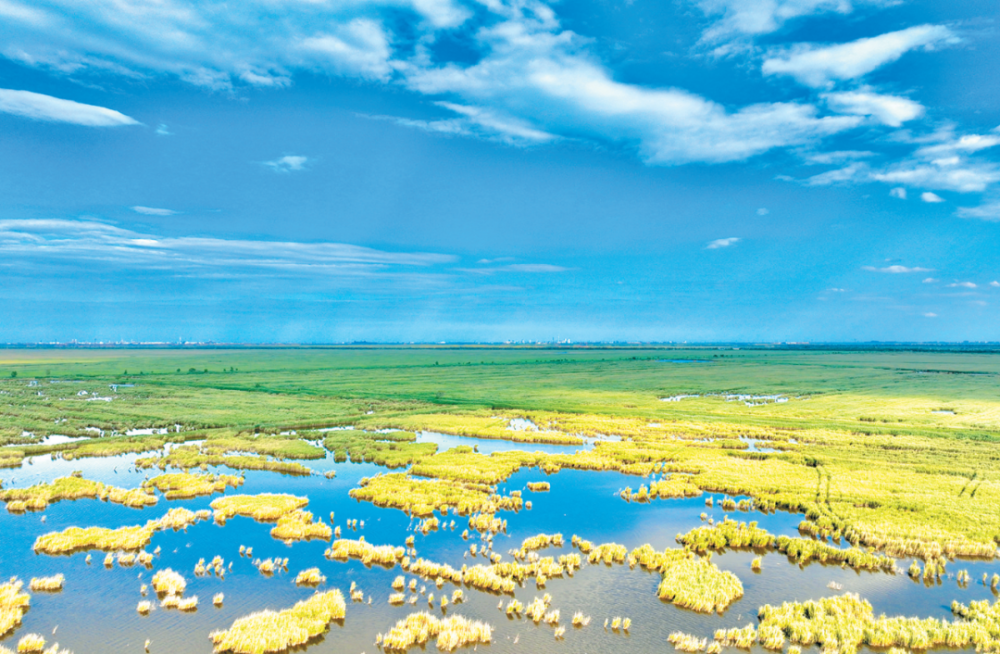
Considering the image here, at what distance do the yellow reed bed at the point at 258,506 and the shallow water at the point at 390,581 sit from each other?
2.42ft

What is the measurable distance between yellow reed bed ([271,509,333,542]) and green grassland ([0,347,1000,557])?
9094mm

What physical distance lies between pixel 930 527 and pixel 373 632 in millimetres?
22100

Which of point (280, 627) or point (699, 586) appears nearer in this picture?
point (280, 627)

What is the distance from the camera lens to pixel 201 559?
1880 cm

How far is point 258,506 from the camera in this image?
25.0 m

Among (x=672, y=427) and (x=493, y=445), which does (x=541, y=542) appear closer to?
(x=493, y=445)

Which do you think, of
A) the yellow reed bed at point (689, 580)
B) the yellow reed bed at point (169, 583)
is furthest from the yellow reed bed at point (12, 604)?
the yellow reed bed at point (689, 580)

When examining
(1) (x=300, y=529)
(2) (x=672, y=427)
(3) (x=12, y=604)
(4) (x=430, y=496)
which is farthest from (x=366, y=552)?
(2) (x=672, y=427)

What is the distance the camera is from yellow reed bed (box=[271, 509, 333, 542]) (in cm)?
2183

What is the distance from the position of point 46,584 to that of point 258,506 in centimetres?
826

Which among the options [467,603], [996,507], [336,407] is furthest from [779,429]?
[336,407]

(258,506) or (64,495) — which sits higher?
(258,506)

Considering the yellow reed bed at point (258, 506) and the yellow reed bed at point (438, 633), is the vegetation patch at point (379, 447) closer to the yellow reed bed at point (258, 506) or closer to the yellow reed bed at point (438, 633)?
the yellow reed bed at point (258, 506)

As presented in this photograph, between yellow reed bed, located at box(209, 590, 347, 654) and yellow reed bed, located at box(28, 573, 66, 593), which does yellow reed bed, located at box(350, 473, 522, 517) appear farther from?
yellow reed bed, located at box(28, 573, 66, 593)
